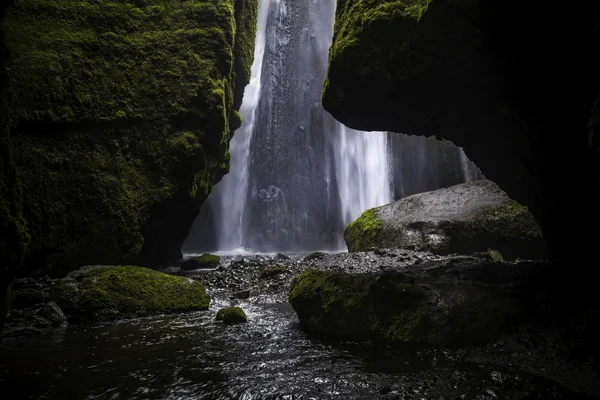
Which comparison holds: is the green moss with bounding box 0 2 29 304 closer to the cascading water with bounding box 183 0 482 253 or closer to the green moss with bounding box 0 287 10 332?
the green moss with bounding box 0 287 10 332

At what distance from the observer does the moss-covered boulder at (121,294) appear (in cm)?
598

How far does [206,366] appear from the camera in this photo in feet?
12.4

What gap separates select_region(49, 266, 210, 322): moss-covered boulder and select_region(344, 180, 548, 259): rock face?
28.8 feet

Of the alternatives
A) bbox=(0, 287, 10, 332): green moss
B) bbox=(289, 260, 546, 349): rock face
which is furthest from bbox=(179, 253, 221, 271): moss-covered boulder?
bbox=(0, 287, 10, 332): green moss

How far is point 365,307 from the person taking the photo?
4656 mm

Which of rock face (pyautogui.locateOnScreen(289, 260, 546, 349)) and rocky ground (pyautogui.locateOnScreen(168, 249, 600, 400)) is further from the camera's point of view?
rock face (pyautogui.locateOnScreen(289, 260, 546, 349))

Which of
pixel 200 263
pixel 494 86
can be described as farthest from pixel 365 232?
pixel 494 86

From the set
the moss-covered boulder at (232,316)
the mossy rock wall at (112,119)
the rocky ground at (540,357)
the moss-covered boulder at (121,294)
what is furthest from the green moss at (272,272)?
the rocky ground at (540,357)

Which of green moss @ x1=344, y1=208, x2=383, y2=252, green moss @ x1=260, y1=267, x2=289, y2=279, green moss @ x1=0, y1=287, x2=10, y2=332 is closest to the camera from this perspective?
green moss @ x1=0, y1=287, x2=10, y2=332

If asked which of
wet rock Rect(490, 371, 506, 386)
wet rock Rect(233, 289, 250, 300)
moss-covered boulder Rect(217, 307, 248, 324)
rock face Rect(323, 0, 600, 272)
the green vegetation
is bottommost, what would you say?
wet rock Rect(233, 289, 250, 300)

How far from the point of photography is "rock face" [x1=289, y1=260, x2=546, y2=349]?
13.3ft

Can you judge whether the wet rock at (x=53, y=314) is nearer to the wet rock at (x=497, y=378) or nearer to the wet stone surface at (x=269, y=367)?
the wet stone surface at (x=269, y=367)

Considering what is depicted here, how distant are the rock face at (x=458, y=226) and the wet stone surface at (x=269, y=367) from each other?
8852 mm

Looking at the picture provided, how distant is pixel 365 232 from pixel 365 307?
33.5ft
